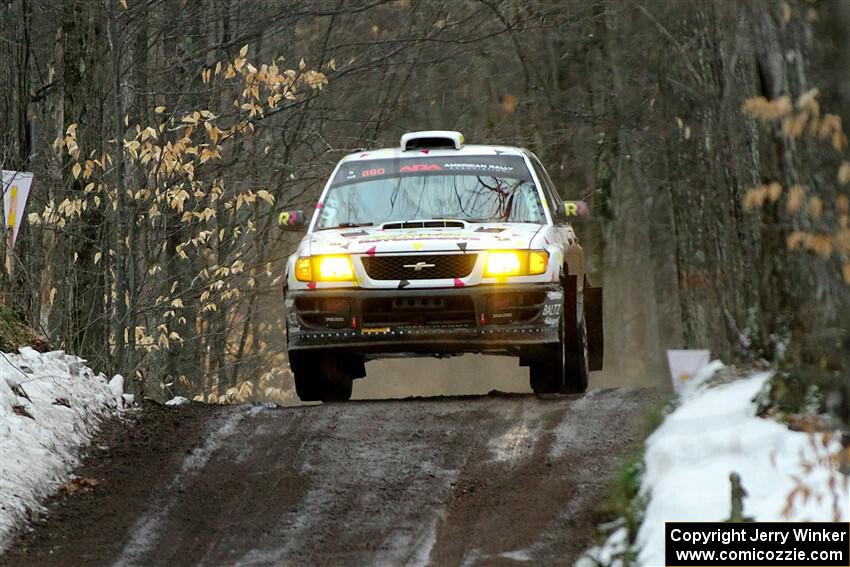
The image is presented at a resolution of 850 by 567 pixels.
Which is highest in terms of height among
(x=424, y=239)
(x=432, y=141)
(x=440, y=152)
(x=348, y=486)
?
(x=432, y=141)

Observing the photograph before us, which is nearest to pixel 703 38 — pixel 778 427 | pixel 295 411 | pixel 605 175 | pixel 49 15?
pixel 778 427

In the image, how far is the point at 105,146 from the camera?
44.5 ft

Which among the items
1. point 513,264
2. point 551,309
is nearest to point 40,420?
point 513,264

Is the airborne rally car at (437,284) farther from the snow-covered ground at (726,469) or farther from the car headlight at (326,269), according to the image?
the snow-covered ground at (726,469)

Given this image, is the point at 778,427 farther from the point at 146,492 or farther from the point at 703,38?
the point at 146,492

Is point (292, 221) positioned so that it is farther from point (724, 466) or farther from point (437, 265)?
point (724, 466)

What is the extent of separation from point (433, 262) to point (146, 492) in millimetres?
3046

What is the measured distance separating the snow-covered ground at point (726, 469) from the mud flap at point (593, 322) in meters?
5.47

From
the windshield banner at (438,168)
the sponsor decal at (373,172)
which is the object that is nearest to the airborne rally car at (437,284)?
the windshield banner at (438,168)

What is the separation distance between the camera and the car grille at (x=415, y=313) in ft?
35.4

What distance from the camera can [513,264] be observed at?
424 inches

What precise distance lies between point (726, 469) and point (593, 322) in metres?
6.56

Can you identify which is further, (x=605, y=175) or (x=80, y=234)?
(x=605, y=175)

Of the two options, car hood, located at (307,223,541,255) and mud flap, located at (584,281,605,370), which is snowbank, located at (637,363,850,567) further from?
mud flap, located at (584,281,605,370)
